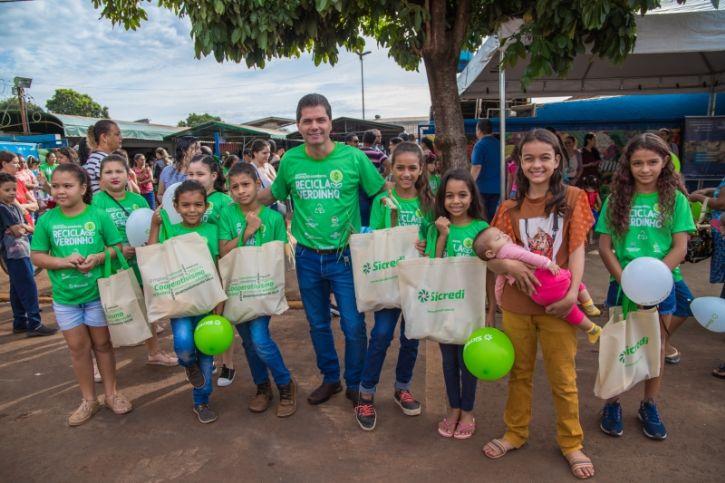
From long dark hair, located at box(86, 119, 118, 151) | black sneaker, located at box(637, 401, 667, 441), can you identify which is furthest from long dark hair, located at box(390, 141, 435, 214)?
long dark hair, located at box(86, 119, 118, 151)

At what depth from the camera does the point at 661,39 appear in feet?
17.0

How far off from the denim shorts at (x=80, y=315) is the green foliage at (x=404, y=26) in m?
1.98

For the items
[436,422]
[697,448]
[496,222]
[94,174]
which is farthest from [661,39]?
[94,174]

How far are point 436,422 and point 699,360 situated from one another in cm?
232

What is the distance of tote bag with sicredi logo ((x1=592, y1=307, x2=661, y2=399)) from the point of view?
2492 mm

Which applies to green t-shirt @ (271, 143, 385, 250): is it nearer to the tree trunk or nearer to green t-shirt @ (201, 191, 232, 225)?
green t-shirt @ (201, 191, 232, 225)

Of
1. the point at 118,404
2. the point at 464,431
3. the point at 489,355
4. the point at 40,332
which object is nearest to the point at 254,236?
the point at 118,404

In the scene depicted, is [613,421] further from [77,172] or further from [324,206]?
[77,172]

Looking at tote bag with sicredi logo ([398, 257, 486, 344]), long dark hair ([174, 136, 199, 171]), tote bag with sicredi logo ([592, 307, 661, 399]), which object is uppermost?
long dark hair ([174, 136, 199, 171])

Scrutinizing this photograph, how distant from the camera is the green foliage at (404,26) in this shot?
322cm

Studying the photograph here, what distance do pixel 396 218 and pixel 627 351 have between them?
1.48m

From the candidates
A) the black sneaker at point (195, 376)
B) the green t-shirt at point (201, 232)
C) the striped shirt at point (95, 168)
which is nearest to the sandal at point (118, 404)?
the black sneaker at point (195, 376)

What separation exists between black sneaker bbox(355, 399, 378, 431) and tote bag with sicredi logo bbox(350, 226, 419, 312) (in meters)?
0.71

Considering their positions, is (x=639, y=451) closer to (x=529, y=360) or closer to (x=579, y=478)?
(x=579, y=478)
